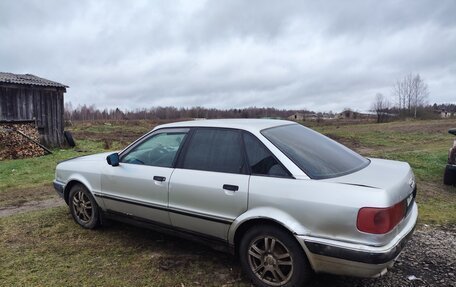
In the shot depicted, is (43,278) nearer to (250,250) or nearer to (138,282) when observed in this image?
(138,282)

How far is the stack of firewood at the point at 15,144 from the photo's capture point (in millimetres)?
14898

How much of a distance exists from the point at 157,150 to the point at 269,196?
1693 millimetres

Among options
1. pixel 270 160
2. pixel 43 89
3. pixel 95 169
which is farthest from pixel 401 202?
pixel 43 89

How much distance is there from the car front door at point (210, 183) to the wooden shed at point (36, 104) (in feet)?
49.0

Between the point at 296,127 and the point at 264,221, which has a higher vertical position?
the point at 296,127

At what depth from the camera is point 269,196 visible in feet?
10.3

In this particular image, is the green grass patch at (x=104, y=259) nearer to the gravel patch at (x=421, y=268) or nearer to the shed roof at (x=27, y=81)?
the gravel patch at (x=421, y=268)

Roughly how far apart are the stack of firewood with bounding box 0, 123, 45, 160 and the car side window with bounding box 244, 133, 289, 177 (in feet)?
47.3

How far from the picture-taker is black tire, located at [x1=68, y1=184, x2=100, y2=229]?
4.82 m

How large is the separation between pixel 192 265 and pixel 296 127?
1910 millimetres

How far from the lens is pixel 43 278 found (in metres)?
3.56

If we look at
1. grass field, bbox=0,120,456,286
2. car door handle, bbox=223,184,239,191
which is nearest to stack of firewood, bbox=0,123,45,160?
grass field, bbox=0,120,456,286

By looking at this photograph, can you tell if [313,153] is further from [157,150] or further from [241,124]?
[157,150]

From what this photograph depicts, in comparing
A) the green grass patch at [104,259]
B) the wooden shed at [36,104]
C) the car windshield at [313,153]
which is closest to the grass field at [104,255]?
the green grass patch at [104,259]
